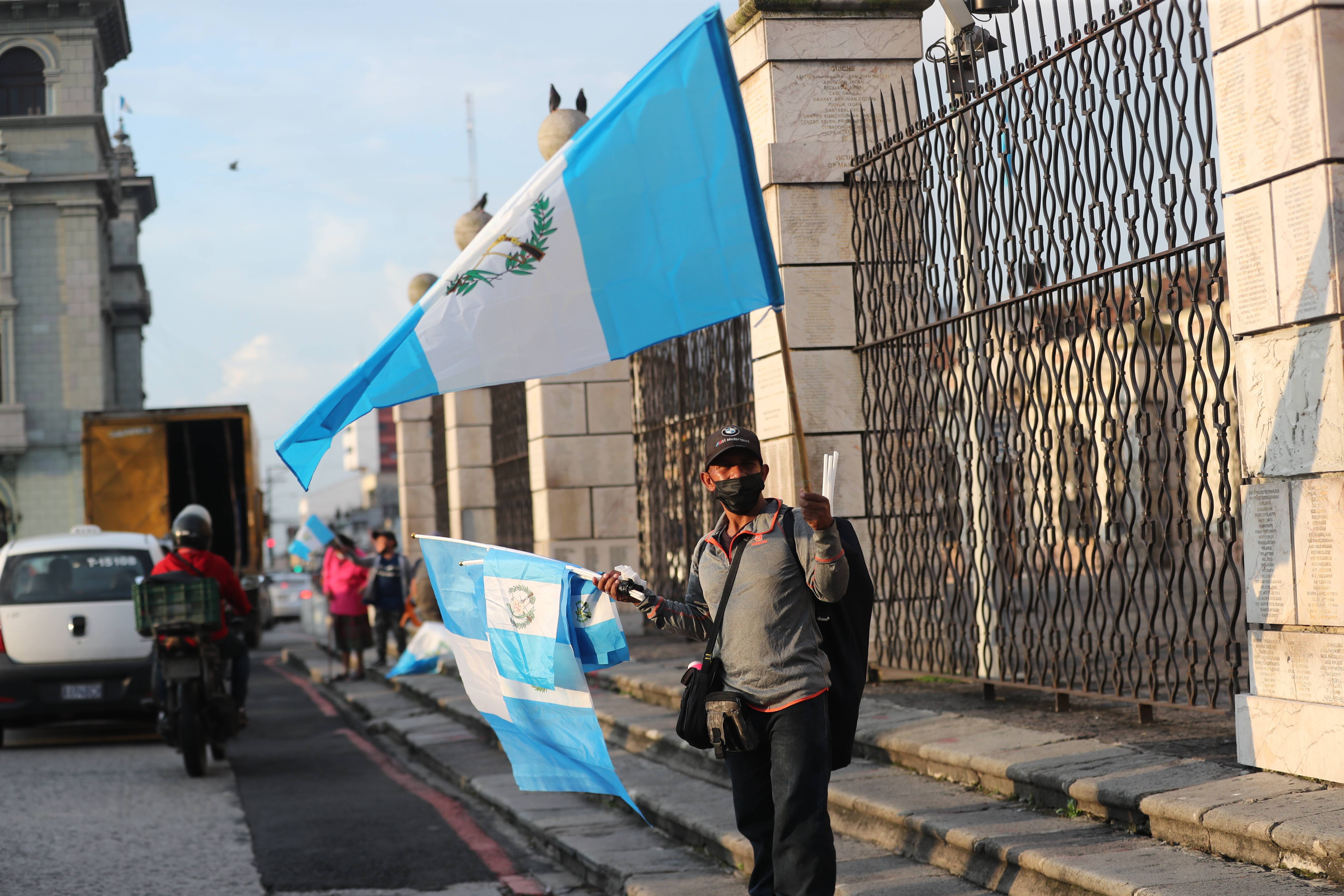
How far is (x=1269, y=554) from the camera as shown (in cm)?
514

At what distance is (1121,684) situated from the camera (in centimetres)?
645

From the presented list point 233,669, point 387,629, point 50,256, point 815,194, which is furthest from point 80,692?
point 50,256

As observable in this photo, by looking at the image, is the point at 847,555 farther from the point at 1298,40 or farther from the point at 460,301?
the point at 1298,40

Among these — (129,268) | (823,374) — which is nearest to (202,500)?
(823,374)

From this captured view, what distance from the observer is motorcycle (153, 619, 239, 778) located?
930 centimetres

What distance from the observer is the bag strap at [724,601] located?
450 cm

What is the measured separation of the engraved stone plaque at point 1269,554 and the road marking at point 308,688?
10.3 meters

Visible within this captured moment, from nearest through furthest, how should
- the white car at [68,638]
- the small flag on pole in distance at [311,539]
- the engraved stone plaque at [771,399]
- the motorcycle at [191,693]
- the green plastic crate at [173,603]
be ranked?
1. the engraved stone plaque at [771,399]
2. the motorcycle at [191,693]
3. the green plastic crate at [173,603]
4. the white car at [68,638]
5. the small flag on pole in distance at [311,539]

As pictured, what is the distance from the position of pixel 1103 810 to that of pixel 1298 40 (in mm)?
2754

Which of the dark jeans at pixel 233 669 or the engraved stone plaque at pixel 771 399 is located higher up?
the engraved stone plaque at pixel 771 399

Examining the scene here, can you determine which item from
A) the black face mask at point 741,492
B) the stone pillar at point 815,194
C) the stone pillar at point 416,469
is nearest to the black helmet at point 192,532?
the stone pillar at point 815,194

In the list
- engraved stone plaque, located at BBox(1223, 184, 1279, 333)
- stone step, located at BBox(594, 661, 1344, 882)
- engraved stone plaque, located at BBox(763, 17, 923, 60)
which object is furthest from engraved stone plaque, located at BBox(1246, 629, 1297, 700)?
engraved stone plaque, located at BBox(763, 17, 923, 60)

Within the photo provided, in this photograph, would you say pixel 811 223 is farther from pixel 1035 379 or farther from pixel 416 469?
pixel 416 469

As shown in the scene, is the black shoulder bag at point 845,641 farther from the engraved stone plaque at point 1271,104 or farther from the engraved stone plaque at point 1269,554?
the engraved stone plaque at point 1271,104
